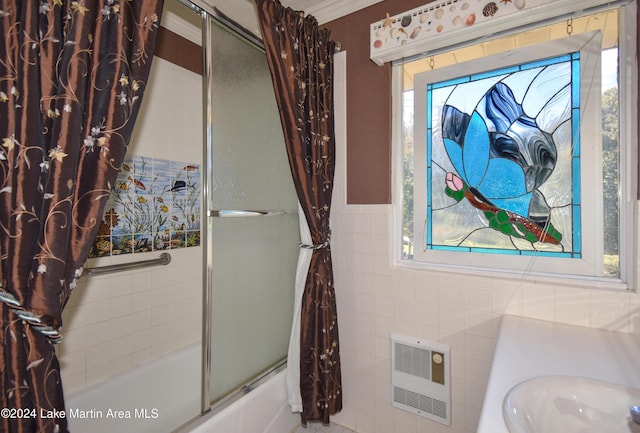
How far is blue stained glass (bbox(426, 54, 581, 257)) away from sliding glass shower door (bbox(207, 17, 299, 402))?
0.86 m

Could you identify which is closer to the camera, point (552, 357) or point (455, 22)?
point (552, 357)

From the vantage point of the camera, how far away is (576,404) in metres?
0.82

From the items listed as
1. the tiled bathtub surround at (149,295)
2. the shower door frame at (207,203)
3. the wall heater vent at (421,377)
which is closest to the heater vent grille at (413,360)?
the wall heater vent at (421,377)

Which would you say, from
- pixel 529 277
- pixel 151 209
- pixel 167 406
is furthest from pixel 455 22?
pixel 167 406

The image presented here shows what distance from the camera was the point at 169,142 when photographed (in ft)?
6.95

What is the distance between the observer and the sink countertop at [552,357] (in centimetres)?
80

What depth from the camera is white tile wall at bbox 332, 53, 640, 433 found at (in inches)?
51.9

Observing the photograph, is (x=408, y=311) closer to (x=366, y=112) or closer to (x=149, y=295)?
(x=366, y=112)

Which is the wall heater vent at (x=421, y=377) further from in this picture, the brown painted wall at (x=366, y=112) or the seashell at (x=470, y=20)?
the seashell at (x=470, y=20)

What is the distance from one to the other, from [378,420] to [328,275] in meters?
0.90

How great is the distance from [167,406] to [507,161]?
2424mm

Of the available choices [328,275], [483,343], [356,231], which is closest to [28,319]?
[328,275]

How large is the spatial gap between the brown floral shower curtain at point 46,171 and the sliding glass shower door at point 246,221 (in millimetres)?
488

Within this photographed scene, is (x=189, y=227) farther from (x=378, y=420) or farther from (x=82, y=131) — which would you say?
(x=378, y=420)
